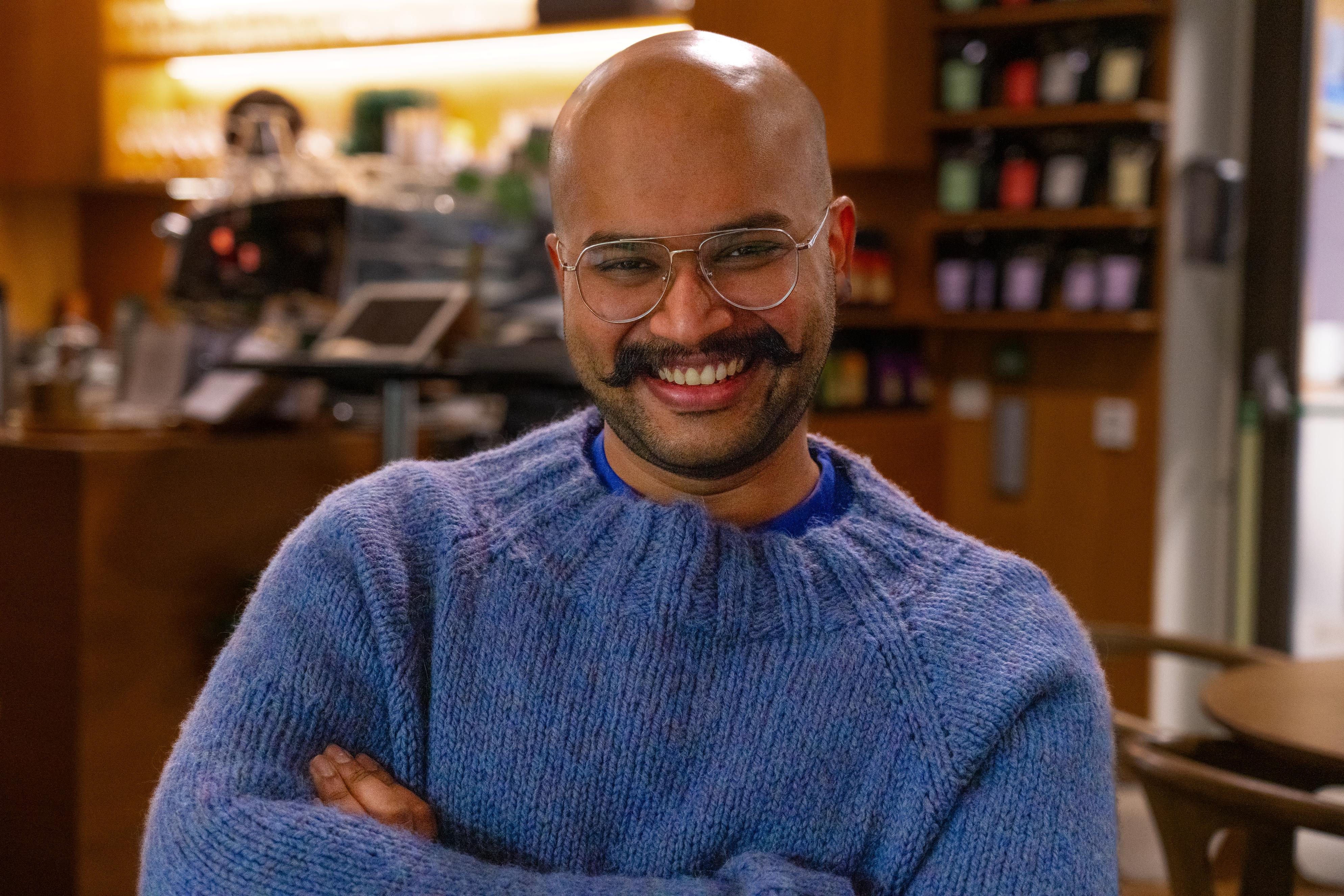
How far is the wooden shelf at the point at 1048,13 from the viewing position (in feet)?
13.4

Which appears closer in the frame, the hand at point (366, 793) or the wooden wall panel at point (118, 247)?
the hand at point (366, 793)

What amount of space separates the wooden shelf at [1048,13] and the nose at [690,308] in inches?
131

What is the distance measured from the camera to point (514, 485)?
1.28 m

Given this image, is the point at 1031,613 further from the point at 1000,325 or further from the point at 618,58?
the point at 1000,325

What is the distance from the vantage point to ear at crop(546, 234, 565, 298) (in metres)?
1.25

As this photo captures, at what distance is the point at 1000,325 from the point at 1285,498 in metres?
0.97

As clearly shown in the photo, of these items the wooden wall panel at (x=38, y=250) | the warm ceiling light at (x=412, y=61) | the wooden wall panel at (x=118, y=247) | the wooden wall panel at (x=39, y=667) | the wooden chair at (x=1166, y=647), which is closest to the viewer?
the wooden chair at (x=1166, y=647)

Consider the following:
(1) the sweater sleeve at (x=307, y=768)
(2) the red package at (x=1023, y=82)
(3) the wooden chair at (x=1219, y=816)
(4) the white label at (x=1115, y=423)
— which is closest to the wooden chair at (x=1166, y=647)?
(3) the wooden chair at (x=1219, y=816)

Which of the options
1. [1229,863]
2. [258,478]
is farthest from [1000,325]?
[258,478]

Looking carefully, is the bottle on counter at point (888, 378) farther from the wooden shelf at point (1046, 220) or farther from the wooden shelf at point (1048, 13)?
the wooden shelf at point (1048, 13)

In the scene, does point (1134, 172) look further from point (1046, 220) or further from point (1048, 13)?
point (1048, 13)

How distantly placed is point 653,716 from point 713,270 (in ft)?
1.17

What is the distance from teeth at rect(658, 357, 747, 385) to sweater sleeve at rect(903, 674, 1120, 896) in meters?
0.35

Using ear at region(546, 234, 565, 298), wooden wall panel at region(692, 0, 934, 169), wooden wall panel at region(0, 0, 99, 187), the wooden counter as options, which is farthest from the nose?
wooden wall panel at region(0, 0, 99, 187)
